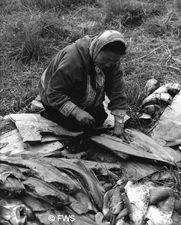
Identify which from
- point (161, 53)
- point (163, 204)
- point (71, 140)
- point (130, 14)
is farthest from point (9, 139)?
point (130, 14)

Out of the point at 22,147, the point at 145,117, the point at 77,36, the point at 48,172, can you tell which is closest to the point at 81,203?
the point at 48,172

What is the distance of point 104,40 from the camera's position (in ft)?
8.82

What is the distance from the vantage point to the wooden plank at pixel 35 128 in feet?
10.1

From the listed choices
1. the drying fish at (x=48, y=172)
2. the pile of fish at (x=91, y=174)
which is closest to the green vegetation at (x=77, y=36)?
the pile of fish at (x=91, y=174)

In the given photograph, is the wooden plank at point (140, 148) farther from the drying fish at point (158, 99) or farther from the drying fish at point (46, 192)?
the drying fish at point (46, 192)

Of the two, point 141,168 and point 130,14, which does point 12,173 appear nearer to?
point 141,168

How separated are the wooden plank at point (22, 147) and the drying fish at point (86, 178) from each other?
0.75ft

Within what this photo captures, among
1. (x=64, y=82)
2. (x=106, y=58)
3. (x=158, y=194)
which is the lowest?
(x=158, y=194)

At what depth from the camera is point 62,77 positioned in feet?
9.56

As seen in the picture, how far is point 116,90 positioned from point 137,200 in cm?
113

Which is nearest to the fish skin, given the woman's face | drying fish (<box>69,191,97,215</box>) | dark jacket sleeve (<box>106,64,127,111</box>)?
drying fish (<box>69,191,97,215</box>)

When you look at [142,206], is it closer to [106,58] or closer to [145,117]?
[106,58]

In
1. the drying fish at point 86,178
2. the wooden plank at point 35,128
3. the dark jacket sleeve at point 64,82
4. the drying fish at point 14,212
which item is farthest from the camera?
the wooden plank at point 35,128

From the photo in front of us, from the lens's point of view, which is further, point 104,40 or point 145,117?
point 145,117
